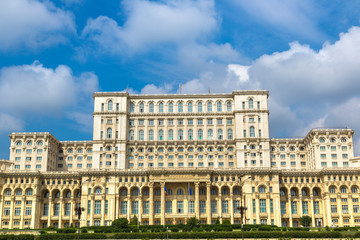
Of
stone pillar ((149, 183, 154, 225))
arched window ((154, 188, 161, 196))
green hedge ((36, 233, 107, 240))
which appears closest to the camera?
green hedge ((36, 233, 107, 240))

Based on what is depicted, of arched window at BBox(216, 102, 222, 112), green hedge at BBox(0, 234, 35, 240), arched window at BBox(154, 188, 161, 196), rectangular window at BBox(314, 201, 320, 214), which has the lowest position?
green hedge at BBox(0, 234, 35, 240)

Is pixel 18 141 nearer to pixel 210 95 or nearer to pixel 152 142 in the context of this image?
pixel 152 142

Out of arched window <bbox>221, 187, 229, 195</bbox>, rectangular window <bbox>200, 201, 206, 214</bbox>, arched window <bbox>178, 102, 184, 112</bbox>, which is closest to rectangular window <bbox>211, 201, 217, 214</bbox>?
rectangular window <bbox>200, 201, 206, 214</bbox>

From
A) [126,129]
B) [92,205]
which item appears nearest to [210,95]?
[126,129]

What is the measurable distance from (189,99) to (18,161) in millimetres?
66626

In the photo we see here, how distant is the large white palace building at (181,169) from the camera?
143 metres

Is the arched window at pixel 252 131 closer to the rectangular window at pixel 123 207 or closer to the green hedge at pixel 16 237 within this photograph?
the rectangular window at pixel 123 207

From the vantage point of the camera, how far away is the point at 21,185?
148 metres

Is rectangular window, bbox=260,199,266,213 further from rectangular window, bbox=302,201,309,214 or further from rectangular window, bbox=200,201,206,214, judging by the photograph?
rectangular window, bbox=200,201,206,214

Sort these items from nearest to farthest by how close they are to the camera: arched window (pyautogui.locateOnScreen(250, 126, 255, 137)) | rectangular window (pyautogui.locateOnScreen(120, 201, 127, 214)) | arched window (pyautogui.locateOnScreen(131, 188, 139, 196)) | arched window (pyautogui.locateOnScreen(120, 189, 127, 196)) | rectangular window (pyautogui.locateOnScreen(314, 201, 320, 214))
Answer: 1. rectangular window (pyautogui.locateOnScreen(120, 201, 127, 214))
2. arched window (pyautogui.locateOnScreen(131, 188, 139, 196))
3. arched window (pyautogui.locateOnScreen(120, 189, 127, 196))
4. rectangular window (pyautogui.locateOnScreen(314, 201, 320, 214))
5. arched window (pyautogui.locateOnScreen(250, 126, 255, 137))

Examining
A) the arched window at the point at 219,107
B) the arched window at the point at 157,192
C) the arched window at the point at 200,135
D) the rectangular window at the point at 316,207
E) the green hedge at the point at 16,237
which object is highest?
the arched window at the point at 219,107

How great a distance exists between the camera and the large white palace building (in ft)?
470

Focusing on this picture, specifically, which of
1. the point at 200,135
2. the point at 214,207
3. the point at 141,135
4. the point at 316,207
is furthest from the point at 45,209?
the point at 316,207

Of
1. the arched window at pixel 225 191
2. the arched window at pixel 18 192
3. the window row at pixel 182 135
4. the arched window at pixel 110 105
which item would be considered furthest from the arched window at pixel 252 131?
the arched window at pixel 18 192
